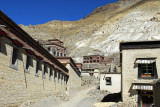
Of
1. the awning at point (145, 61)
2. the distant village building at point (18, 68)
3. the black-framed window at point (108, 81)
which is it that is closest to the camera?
the distant village building at point (18, 68)

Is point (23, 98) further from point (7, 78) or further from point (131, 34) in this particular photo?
point (131, 34)

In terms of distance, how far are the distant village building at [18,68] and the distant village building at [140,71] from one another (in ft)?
28.0

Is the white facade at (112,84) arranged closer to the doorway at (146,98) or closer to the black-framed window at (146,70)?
the doorway at (146,98)

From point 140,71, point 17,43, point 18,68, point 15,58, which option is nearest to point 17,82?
point 18,68

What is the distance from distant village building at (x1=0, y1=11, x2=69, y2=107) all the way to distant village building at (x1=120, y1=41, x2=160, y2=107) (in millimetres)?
8536

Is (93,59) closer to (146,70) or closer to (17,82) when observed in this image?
(146,70)

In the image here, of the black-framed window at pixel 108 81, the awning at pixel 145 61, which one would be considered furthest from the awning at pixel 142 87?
the black-framed window at pixel 108 81

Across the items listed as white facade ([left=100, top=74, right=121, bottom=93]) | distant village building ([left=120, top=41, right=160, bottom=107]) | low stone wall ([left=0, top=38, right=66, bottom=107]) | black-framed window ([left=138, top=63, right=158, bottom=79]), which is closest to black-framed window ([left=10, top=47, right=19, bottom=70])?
low stone wall ([left=0, top=38, right=66, bottom=107])

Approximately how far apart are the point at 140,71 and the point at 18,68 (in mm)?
11129

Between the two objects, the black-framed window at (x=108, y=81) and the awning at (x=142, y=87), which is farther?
the black-framed window at (x=108, y=81)

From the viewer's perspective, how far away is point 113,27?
9181 centimetres

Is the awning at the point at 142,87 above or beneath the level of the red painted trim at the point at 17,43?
beneath

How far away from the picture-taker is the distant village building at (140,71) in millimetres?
16688

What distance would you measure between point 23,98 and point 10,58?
3.72 meters
